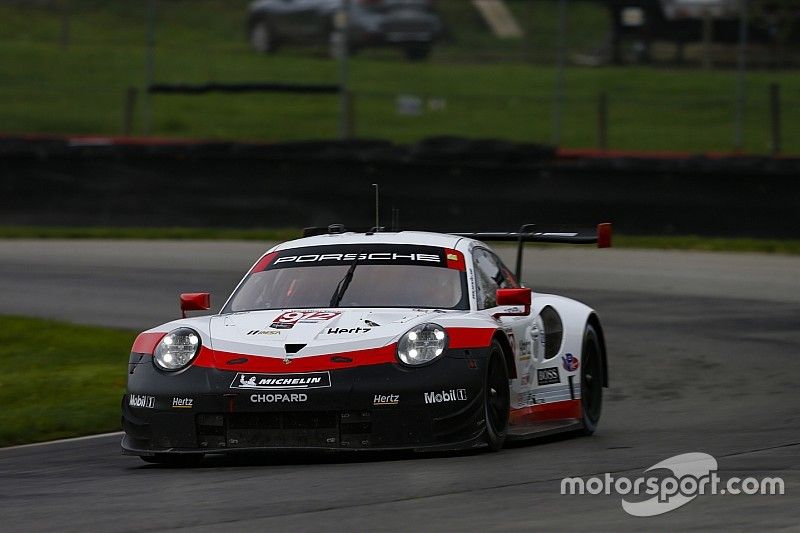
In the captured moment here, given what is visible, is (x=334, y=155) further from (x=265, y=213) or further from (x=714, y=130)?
(x=714, y=130)

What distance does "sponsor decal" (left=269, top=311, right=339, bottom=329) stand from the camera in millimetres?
8367

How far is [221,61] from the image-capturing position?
2953 centimetres

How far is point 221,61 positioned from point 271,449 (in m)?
22.2

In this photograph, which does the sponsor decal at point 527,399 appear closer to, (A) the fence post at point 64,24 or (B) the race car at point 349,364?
(B) the race car at point 349,364

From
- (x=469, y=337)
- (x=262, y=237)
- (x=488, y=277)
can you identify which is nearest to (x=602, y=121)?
(x=262, y=237)

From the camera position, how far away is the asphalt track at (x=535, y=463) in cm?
618

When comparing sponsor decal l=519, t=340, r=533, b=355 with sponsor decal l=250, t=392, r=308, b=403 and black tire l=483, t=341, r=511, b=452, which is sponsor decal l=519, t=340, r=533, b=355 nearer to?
black tire l=483, t=341, r=511, b=452

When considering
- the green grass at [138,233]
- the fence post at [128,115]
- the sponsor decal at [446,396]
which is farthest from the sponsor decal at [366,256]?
the fence post at [128,115]

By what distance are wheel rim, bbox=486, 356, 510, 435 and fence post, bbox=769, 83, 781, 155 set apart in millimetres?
19366

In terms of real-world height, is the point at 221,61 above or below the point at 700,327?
above

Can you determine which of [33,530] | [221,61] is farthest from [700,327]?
[221,61]

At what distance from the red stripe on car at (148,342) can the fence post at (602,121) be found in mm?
20511

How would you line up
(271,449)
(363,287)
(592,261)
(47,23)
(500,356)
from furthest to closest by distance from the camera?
(47,23) < (592,261) < (363,287) < (500,356) < (271,449)

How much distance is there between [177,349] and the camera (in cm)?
827
